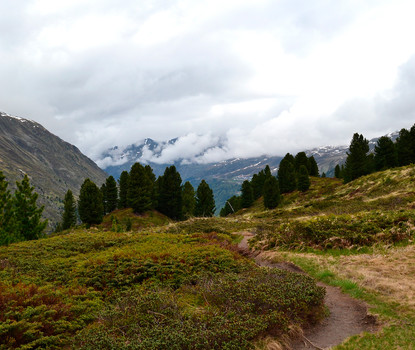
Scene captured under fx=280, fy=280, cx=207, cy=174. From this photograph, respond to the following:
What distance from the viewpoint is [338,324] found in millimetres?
9266

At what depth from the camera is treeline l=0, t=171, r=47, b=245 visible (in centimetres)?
2793

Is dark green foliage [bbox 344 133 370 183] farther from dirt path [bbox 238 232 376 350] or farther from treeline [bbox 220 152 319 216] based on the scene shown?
dirt path [bbox 238 232 376 350]

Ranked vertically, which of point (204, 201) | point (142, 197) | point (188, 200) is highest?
point (142, 197)

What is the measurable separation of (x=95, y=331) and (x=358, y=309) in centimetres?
882

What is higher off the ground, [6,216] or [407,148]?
[407,148]

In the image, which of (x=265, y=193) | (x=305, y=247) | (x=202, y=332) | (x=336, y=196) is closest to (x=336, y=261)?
(x=305, y=247)

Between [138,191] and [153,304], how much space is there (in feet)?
176

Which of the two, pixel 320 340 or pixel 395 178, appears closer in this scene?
pixel 320 340

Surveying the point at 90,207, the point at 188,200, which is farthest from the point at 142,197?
the point at 188,200

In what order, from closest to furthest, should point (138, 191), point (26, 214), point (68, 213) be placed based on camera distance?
point (26, 214) < point (138, 191) < point (68, 213)

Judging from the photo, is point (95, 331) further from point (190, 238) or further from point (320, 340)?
point (190, 238)

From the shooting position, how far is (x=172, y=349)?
260 inches

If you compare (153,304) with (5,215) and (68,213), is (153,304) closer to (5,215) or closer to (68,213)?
(5,215)

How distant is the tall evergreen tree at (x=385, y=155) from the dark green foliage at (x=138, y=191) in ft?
185
